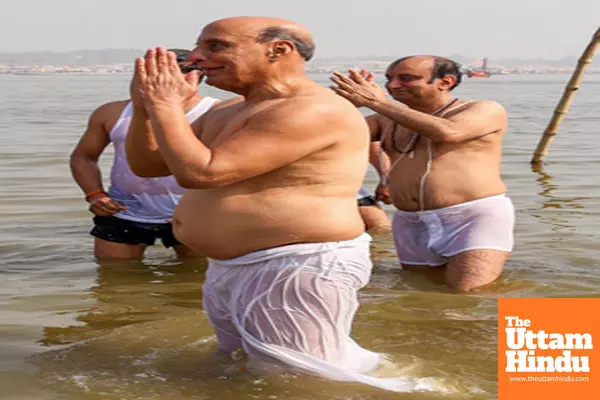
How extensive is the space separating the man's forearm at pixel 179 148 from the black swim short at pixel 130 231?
10.9 ft

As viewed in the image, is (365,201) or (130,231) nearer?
(130,231)

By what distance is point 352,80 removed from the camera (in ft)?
20.4

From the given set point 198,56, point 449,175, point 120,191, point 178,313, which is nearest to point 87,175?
point 120,191

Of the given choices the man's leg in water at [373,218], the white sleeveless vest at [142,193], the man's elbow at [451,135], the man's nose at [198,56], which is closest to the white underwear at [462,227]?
the man's elbow at [451,135]

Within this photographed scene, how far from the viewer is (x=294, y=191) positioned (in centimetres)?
420

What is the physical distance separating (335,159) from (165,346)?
5.88ft

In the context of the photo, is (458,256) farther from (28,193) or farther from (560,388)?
(28,193)

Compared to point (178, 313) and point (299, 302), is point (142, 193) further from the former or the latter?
point (299, 302)

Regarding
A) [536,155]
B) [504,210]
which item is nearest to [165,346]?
[504,210]

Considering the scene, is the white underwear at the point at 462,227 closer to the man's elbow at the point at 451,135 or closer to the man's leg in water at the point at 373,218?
the man's elbow at the point at 451,135

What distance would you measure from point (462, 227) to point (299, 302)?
264cm

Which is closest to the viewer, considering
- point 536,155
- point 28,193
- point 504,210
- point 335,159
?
point 335,159

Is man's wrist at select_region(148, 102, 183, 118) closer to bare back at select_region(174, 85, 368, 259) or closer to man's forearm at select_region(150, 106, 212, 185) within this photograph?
man's forearm at select_region(150, 106, 212, 185)

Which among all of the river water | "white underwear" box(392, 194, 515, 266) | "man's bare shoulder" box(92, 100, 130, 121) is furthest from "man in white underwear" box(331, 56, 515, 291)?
"man's bare shoulder" box(92, 100, 130, 121)
